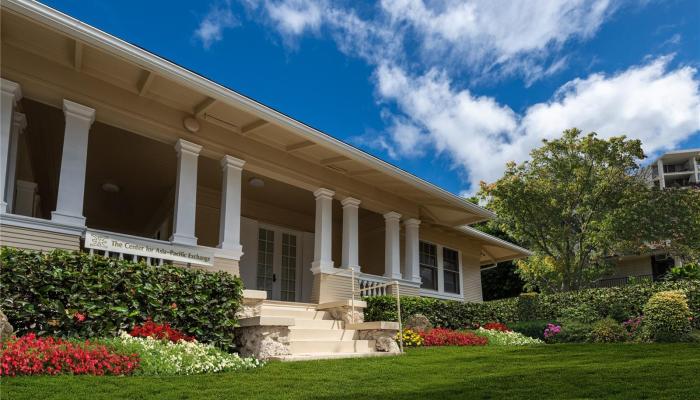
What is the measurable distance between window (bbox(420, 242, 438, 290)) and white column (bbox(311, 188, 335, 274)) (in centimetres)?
528

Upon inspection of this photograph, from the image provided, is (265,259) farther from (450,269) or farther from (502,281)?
(502,281)

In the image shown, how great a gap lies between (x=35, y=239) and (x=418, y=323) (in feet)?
23.2

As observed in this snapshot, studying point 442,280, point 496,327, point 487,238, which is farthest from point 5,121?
point 487,238

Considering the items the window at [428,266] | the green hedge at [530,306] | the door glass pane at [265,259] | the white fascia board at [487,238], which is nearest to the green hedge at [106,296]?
the green hedge at [530,306]

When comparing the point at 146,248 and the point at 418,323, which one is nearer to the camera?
the point at 146,248

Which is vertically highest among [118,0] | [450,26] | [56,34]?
[450,26]

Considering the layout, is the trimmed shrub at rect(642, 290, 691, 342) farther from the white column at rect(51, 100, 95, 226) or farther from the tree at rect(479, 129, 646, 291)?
the white column at rect(51, 100, 95, 226)

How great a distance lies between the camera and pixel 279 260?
14.1 meters

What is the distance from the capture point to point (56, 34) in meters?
7.34

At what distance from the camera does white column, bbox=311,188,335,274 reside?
11.3m

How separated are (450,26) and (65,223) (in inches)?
449

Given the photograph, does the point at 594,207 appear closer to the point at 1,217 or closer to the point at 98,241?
the point at 98,241

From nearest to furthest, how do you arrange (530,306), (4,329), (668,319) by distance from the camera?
1. (4,329)
2. (668,319)
3. (530,306)

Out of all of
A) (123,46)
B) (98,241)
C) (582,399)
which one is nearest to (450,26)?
(123,46)
